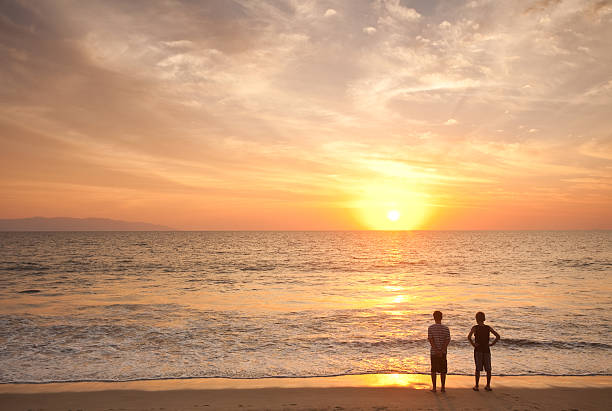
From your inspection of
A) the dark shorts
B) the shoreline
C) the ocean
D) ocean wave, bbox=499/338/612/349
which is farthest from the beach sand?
ocean wave, bbox=499/338/612/349

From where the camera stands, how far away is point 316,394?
10.8 m

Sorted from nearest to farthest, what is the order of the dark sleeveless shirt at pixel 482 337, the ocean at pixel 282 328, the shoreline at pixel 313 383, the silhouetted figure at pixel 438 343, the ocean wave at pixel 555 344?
the silhouetted figure at pixel 438 343
the dark sleeveless shirt at pixel 482 337
the shoreline at pixel 313 383
the ocean at pixel 282 328
the ocean wave at pixel 555 344

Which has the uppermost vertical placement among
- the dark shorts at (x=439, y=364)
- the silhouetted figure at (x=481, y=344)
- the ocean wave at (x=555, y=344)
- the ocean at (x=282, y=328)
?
the silhouetted figure at (x=481, y=344)

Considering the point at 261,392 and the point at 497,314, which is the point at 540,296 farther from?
the point at 261,392

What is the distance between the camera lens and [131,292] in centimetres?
3156

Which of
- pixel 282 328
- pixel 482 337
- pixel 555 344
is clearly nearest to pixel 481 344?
pixel 482 337

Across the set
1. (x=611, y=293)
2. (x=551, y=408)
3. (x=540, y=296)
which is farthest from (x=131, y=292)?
(x=611, y=293)

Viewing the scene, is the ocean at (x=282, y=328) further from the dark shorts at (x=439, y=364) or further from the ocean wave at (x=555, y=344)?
the dark shorts at (x=439, y=364)

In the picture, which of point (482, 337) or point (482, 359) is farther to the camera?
point (482, 359)

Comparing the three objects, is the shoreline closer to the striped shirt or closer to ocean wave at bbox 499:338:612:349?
the striped shirt

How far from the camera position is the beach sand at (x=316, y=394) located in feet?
32.5

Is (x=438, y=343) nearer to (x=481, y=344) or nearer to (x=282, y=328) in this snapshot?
(x=481, y=344)

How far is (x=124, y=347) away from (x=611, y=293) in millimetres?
35218

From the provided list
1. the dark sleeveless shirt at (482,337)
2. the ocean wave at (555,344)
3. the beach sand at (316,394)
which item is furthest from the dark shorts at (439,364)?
the ocean wave at (555,344)
